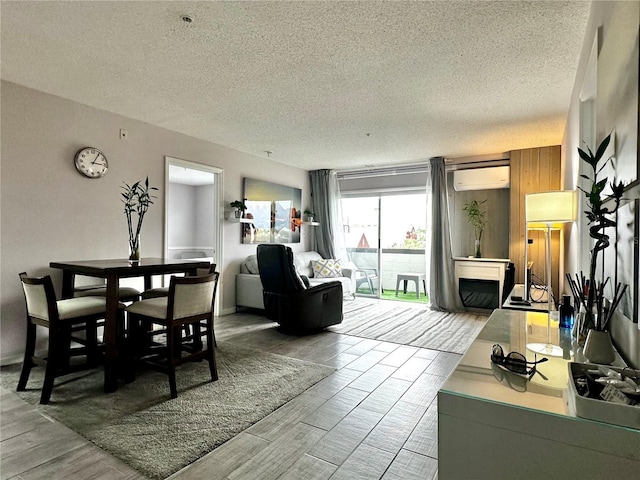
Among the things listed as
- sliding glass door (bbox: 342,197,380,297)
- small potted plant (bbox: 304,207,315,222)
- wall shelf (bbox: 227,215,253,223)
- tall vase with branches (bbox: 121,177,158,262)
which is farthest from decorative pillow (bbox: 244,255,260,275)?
sliding glass door (bbox: 342,197,380,297)

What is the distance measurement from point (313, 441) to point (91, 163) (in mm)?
3454

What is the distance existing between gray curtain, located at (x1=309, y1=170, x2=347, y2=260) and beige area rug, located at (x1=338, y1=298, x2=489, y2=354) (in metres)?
1.24

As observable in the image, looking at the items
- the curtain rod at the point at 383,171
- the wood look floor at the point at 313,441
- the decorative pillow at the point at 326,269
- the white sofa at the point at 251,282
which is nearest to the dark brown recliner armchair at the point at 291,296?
the white sofa at the point at 251,282

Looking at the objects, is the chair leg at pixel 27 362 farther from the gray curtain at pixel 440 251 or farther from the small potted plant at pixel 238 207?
the gray curtain at pixel 440 251

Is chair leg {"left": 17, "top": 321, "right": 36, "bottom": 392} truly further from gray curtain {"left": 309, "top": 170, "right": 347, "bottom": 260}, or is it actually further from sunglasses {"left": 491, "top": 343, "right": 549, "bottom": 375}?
gray curtain {"left": 309, "top": 170, "right": 347, "bottom": 260}

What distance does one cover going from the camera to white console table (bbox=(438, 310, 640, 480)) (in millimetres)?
721

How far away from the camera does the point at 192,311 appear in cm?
266

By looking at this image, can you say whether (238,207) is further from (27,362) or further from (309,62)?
(27,362)

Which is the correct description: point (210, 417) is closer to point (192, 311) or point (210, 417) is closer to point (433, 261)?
point (192, 311)

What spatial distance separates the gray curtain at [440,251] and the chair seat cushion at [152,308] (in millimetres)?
4359

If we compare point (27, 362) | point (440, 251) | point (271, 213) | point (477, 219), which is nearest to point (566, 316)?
point (27, 362)

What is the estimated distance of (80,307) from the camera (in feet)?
8.42

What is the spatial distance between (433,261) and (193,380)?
166 inches

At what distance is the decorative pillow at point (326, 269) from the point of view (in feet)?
20.2
